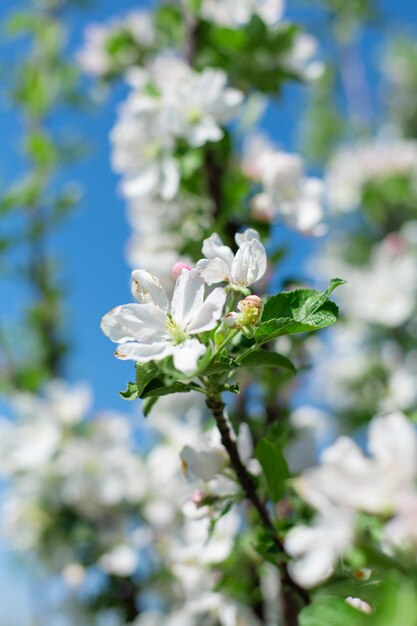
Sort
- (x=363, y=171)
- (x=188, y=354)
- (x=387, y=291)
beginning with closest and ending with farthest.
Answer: (x=188, y=354), (x=387, y=291), (x=363, y=171)

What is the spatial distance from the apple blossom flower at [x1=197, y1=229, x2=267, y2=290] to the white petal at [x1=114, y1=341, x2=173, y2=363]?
0.09 metres

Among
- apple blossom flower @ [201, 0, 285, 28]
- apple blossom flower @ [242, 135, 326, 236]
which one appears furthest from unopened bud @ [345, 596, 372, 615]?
apple blossom flower @ [201, 0, 285, 28]

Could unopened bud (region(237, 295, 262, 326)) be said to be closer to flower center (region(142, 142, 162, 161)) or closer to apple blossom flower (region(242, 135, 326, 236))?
apple blossom flower (region(242, 135, 326, 236))

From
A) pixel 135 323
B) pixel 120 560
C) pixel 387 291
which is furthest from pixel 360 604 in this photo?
pixel 387 291

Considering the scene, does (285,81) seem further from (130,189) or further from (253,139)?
(130,189)

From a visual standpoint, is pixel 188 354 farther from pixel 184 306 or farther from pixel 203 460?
pixel 203 460

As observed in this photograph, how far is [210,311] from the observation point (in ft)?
2.16

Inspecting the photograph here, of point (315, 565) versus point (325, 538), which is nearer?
point (325, 538)

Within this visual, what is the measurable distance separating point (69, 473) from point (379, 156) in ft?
7.92

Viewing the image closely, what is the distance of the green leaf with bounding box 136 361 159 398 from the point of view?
0.66 m

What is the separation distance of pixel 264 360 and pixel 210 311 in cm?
9

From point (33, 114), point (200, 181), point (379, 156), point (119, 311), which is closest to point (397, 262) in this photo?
point (379, 156)

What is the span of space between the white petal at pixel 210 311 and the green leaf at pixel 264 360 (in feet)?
0.19

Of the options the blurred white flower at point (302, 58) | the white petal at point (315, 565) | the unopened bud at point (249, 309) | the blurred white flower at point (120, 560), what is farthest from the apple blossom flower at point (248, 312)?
the blurred white flower at point (120, 560)
